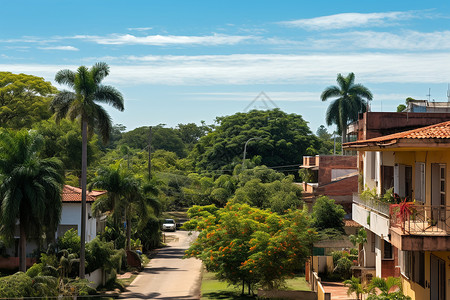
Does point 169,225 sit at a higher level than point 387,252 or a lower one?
lower

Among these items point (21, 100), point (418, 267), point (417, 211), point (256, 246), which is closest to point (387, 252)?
point (256, 246)

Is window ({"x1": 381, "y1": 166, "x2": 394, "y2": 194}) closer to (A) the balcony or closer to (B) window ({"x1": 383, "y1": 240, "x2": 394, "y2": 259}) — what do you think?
(B) window ({"x1": 383, "y1": 240, "x2": 394, "y2": 259})

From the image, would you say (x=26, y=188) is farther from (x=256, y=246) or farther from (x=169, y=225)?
(x=169, y=225)

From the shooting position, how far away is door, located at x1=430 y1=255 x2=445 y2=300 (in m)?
19.8

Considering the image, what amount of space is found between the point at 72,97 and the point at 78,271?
396 inches

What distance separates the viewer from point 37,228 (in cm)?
3419

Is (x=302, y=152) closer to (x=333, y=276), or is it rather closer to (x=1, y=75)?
(x=1, y=75)

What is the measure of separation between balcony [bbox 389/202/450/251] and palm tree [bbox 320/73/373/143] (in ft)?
171

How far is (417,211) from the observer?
19.1 metres

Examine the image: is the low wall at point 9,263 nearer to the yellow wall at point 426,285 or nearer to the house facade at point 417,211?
the house facade at point 417,211

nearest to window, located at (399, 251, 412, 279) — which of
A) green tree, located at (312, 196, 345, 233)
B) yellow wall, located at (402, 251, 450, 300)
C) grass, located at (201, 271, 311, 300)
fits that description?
yellow wall, located at (402, 251, 450, 300)

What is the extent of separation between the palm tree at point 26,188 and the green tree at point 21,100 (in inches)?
1441

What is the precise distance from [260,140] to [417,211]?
66.1 m

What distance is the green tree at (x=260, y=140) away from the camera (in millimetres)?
85062
